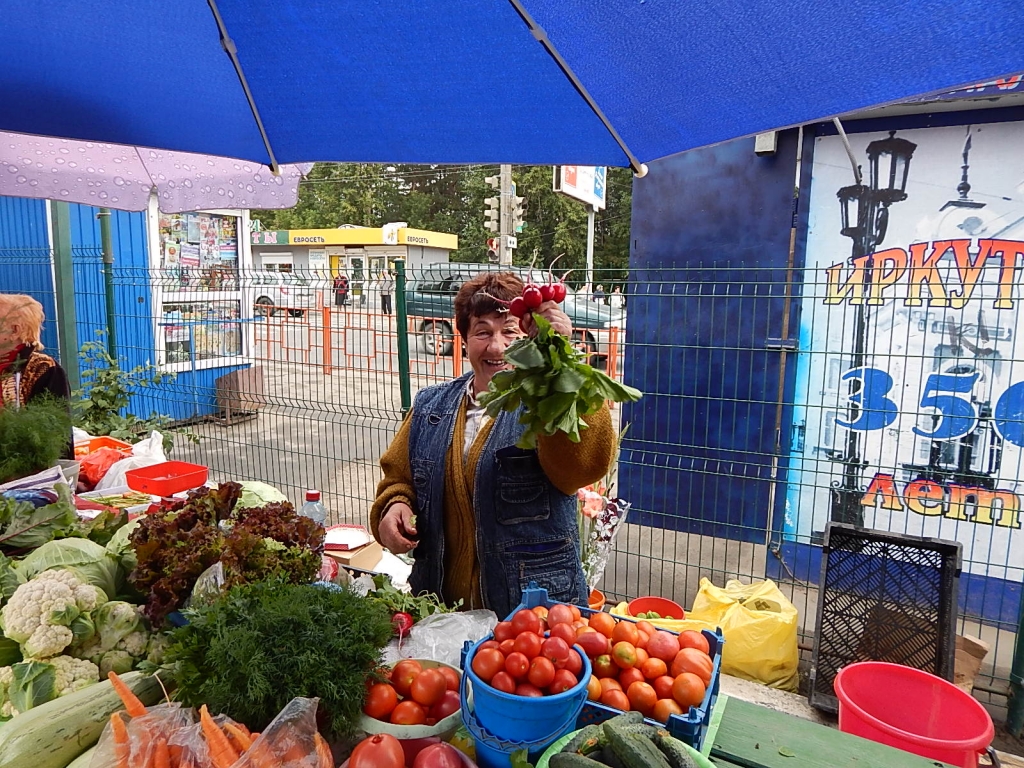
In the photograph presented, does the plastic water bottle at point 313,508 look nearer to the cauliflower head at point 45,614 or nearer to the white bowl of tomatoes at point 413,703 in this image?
the cauliflower head at point 45,614

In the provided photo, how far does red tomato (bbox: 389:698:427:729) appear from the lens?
1452 mm

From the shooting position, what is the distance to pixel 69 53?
227 cm

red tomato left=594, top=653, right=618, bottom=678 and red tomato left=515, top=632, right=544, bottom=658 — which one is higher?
red tomato left=515, top=632, right=544, bottom=658

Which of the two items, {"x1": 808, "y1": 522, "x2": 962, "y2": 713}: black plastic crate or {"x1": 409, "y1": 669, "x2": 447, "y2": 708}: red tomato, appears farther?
{"x1": 808, "y1": 522, "x2": 962, "y2": 713}: black plastic crate

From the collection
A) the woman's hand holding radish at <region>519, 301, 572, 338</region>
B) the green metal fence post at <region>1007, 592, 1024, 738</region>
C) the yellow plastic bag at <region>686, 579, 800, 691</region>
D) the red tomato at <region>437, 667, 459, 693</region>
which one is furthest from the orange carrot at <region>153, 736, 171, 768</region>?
the green metal fence post at <region>1007, 592, 1024, 738</region>

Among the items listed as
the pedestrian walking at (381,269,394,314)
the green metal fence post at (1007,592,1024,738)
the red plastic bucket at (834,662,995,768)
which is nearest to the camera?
the red plastic bucket at (834,662,995,768)

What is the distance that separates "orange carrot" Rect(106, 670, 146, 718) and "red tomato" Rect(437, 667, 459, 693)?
2.17ft

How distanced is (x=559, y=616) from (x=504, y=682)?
10.9 inches

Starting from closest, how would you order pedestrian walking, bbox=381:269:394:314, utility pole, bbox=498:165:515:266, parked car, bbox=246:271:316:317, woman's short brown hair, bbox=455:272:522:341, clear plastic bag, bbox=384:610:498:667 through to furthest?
clear plastic bag, bbox=384:610:498:667 < woman's short brown hair, bbox=455:272:522:341 < pedestrian walking, bbox=381:269:394:314 < parked car, bbox=246:271:316:317 < utility pole, bbox=498:165:515:266

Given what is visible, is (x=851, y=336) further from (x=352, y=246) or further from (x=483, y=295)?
(x=352, y=246)

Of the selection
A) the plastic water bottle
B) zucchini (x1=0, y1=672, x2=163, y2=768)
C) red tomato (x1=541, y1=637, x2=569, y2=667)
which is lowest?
the plastic water bottle

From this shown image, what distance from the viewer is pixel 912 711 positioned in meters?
2.92

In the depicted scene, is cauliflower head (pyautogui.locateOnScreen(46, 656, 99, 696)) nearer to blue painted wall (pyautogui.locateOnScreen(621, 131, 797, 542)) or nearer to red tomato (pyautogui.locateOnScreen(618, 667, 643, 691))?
red tomato (pyautogui.locateOnScreen(618, 667, 643, 691))

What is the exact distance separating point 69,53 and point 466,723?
2540 millimetres
